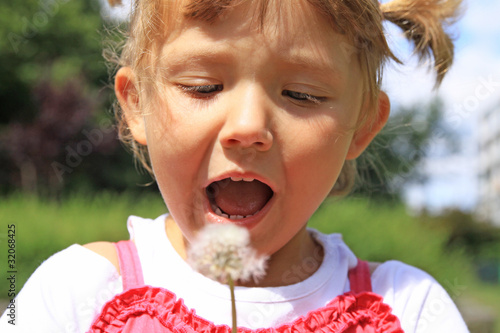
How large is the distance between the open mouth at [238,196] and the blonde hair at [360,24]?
369 millimetres

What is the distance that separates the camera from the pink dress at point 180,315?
1.30 m

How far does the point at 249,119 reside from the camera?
1.12 m

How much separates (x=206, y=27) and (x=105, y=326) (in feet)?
2.56

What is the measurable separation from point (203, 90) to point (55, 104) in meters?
12.9

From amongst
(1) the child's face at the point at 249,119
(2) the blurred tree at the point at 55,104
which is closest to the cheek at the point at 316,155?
(1) the child's face at the point at 249,119

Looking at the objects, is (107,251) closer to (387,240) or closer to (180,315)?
(180,315)

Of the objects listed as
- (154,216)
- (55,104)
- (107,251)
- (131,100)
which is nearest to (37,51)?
(55,104)

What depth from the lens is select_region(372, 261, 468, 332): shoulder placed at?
4.66ft

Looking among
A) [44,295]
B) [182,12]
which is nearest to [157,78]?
[182,12]

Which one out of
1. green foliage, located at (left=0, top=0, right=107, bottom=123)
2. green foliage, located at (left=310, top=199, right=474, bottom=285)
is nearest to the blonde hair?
green foliage, located at (left=310, top=199, right=474, bottom=285)

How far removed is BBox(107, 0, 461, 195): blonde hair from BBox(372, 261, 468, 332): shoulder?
1.60 ft

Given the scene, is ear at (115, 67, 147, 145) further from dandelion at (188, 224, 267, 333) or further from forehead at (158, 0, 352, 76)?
dandelion at (188, 224, 267, 333)

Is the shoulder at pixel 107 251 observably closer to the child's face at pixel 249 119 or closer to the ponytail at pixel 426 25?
the child's face at pixel 249 119

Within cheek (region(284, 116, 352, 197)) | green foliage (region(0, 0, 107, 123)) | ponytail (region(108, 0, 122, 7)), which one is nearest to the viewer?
cheek (region(284, 116, 352, 197))
